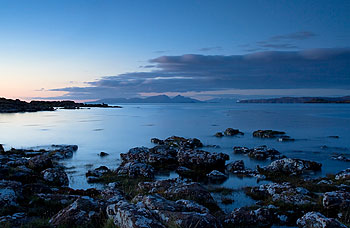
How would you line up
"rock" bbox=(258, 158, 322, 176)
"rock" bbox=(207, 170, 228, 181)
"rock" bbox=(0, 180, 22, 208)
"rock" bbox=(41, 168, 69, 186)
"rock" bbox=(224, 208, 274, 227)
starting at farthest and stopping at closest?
1. "rock" bbox=(258, 158, 322, 176)
2. "rock" bbox=(207, 170, 228, 181)
3. "rock" bbox=(41, 168, 69, 186)
4. "rock" bbox=(0, 180, 22, 208)
5. "rock" bbox=(224, 208, 274, 227)

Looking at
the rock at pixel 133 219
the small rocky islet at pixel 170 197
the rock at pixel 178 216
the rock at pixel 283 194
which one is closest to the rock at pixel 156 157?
the small rocky islet at pixel 170 197

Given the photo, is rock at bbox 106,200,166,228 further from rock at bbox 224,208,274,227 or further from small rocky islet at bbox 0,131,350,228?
rock at bbox 224,208,274,227

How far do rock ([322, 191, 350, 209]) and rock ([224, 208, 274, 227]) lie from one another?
294cm

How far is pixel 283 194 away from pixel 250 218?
12.8ft

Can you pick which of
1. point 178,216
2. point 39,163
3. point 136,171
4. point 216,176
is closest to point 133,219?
point 178,216

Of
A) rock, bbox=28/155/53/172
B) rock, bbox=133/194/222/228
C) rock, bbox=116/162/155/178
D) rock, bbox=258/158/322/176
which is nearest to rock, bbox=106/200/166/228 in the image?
rock, bbox=133/194/222/228

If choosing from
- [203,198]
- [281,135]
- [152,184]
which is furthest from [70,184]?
[281,135]

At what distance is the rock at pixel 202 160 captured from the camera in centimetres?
2448

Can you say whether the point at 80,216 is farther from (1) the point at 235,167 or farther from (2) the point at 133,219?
(1) the point at 235,167

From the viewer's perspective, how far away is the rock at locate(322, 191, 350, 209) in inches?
481

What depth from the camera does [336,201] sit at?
12.5 meters

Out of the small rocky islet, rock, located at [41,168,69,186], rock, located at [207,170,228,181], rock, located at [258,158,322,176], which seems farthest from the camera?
rock, located at [258,158,322,176]

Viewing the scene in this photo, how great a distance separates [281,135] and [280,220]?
38.4m

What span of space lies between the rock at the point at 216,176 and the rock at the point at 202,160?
2.23 meters
